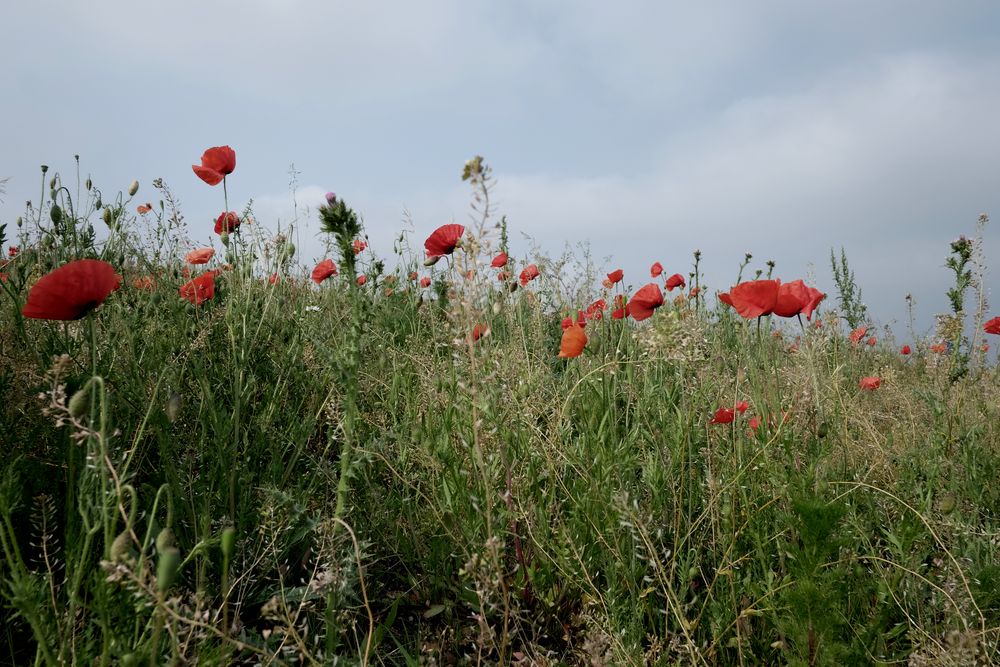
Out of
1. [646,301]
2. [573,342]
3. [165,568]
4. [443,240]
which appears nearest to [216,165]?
[443,240]

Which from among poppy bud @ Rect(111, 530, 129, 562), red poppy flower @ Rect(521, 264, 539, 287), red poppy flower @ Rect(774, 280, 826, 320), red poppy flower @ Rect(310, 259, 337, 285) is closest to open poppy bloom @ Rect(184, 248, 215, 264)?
red poppy flower @ Rect(310, 259, 337, 285)

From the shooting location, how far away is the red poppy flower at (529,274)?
3.70m

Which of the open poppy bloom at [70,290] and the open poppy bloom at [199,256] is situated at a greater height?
the open poppy bloom at [199,256]

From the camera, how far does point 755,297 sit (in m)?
1.91

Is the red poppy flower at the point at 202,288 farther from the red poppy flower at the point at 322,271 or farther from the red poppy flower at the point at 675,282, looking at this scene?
the red poppy flower at the point at 675,282

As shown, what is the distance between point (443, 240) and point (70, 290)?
1.16 m

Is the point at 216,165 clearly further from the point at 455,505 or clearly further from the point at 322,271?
the point at 455,505

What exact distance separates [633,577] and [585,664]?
23 cm

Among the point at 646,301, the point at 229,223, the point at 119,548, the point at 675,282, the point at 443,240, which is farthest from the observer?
the point at 675,282

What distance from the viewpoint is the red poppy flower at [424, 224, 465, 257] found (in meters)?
2.23

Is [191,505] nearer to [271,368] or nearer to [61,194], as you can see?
[271,368]

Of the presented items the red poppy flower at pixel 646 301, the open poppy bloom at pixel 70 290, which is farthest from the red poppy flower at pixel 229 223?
the red poppy flower at pixel 646 301

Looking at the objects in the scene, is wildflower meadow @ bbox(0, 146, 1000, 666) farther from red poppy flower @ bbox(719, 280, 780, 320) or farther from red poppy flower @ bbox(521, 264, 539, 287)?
red poppy flower @ bbox(521, 264, 539, 287)

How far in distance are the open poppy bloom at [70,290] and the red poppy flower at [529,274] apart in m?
2.41
